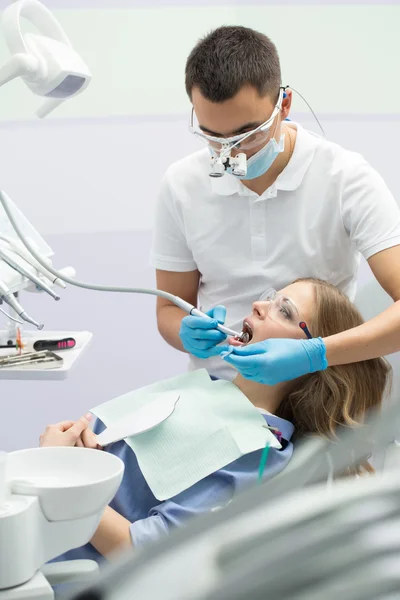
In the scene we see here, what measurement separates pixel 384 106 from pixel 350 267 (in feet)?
5.64

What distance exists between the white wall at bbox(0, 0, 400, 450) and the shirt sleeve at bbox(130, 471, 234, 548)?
1.96m

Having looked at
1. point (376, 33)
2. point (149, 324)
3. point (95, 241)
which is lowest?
point (149, 324)

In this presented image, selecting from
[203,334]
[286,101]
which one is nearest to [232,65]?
[286,101]

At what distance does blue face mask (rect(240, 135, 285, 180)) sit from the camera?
172 cm

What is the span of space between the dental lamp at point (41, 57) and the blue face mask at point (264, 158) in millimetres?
532

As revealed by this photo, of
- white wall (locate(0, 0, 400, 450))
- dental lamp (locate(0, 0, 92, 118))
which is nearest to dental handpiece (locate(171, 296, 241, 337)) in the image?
dental lamp (locate(0, 0, 92, 118))

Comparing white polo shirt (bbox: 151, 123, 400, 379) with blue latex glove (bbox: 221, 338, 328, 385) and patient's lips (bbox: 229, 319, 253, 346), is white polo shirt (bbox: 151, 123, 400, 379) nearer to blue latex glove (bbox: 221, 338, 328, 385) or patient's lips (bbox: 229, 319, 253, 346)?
A: patient's lips (bbox: 229, 319, 253, 346)

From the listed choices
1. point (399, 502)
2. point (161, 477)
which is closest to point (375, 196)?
point (161, 477)

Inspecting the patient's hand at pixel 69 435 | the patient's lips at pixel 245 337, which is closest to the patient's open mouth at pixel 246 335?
the patient's lips at pixel 245 337

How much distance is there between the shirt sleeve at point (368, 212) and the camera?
1.70 metres

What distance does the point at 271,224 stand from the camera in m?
1.86

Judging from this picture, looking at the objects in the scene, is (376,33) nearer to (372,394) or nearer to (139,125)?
(139,125)

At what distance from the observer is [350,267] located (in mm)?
1886

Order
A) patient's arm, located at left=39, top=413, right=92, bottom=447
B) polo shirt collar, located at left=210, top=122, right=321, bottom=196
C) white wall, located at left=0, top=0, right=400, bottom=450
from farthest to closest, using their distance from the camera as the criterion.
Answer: white wall, located at left=0, top=0, right=400, bottom=450 → polo shirt collar, located at left=210, top=122, right=321, bottom=196 → patient's arm, located at left=39, top=413, right=92, bottom=447
